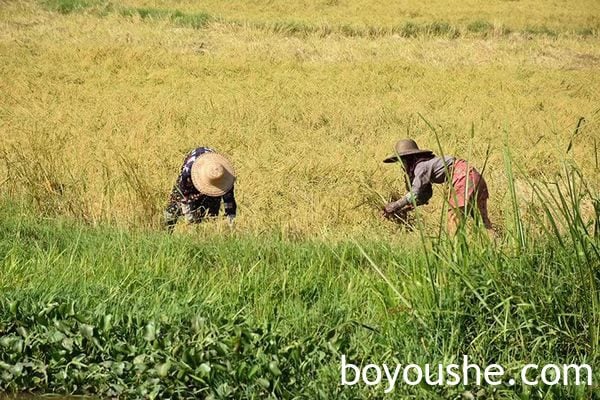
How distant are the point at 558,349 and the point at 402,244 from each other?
5.85ft

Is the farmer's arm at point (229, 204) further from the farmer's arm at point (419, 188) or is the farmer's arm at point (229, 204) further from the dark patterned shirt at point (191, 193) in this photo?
the farmer's arm at point (419, 188)

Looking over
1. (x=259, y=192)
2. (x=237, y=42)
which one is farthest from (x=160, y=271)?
(x=237, y=42)

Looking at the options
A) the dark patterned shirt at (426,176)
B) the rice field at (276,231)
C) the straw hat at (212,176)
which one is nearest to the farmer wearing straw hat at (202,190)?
the straw hat at (212,176)

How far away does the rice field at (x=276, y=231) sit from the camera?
4125mm

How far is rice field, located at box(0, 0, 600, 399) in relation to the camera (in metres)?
4.12

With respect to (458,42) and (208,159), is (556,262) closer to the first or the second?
(208,159)

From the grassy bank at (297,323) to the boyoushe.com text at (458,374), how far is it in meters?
0.04

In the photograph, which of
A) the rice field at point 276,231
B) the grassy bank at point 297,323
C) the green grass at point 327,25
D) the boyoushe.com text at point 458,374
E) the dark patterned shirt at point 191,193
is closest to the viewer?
the boyoushe.com text at point 458,374

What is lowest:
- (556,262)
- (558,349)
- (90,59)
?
(558,349)

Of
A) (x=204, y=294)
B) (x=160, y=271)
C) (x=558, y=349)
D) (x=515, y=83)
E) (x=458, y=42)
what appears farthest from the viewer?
(x=458, y=42)

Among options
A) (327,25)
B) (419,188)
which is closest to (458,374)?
(419,188)

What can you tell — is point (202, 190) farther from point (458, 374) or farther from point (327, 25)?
point (327, 25)

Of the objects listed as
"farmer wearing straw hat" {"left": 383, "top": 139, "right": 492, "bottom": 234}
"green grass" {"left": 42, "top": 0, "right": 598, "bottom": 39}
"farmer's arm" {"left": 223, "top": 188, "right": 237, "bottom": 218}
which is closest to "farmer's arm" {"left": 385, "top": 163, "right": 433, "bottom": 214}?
"farmer wearing straw hat" {"left": 383, "top": 139, "right": 492, "bottom": 234}

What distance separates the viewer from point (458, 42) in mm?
19625
